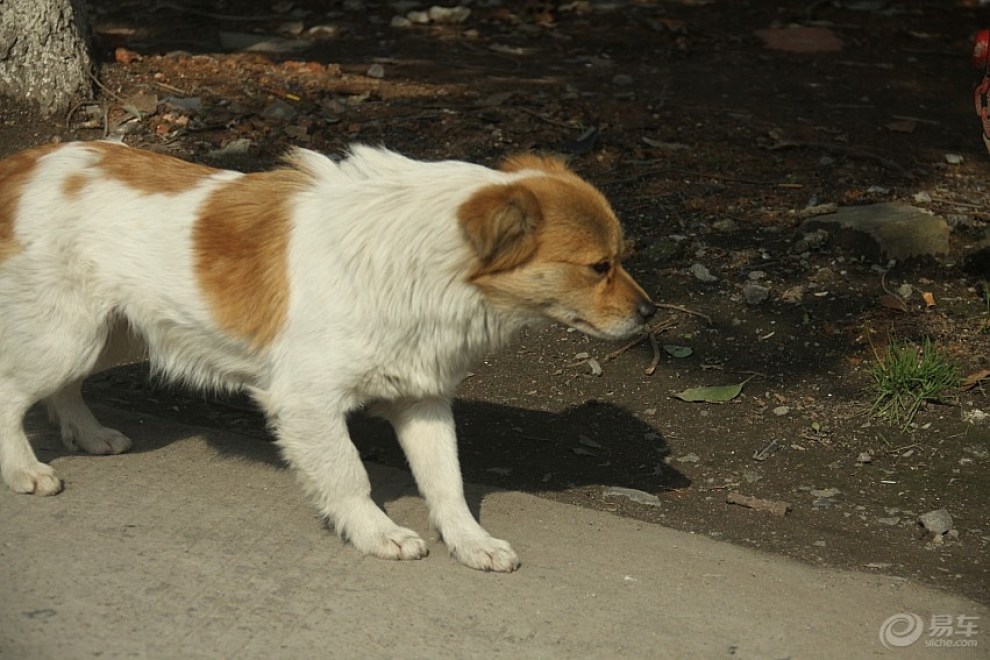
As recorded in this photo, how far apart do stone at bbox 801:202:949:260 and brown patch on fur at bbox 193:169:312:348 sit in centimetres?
376

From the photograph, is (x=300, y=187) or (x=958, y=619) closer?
(x=958, y=619)

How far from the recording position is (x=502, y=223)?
13.1 feet

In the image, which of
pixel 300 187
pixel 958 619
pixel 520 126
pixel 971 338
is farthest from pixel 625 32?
pixel 958 619

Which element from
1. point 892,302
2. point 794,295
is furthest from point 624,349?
point 892,302

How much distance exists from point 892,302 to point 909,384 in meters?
0.87

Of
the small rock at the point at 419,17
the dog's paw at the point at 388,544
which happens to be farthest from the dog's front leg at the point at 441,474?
the small rock at the point at 419,17

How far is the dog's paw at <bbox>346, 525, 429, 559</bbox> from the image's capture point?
422cm

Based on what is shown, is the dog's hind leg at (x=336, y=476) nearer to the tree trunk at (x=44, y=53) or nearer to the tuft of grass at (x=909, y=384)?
the tuft of grass at (x=909, y=384)

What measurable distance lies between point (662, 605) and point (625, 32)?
7.73m

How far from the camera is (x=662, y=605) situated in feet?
13.2

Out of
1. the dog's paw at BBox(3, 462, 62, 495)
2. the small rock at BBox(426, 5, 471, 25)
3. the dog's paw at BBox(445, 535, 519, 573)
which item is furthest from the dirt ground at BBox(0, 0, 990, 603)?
the dog's paw at BBox(3, 462, 62, 495)

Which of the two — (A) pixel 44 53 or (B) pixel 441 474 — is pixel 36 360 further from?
(A) pixel 44 53

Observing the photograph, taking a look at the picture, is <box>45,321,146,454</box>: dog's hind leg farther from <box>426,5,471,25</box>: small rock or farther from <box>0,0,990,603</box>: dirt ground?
<box>426,5,471,25</box>: small rock

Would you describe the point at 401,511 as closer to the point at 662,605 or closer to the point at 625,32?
the point at 662,605
